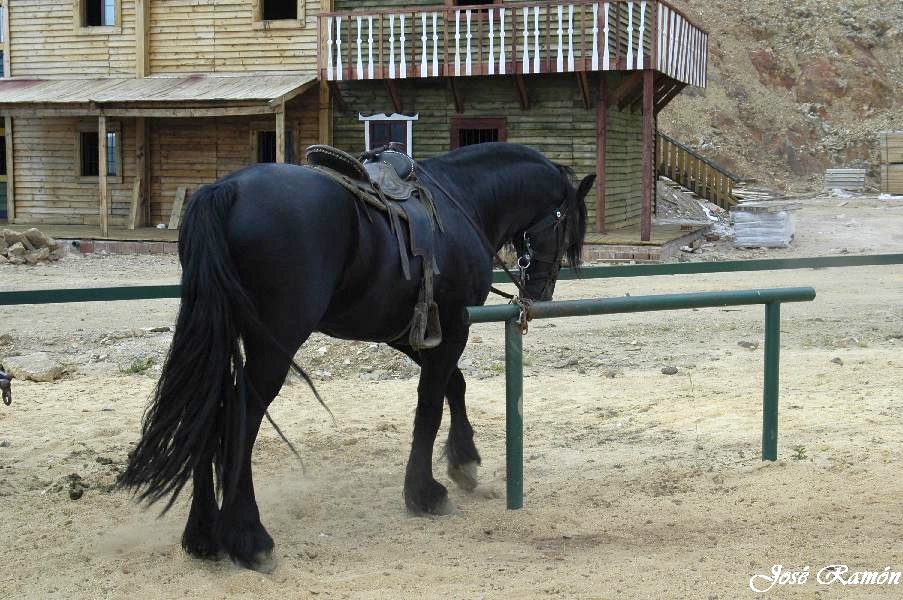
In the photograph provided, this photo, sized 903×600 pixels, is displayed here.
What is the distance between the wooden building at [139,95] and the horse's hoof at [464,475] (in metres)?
14.0

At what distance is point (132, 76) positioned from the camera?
20.7m

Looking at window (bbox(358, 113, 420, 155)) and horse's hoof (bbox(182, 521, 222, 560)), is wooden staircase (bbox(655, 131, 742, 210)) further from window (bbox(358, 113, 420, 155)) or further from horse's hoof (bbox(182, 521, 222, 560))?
horse's hoof (bbox(182, 521, 222, 560))

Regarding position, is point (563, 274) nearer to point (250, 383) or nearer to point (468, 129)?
point (250, 383)

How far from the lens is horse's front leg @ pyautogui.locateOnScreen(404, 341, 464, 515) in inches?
194

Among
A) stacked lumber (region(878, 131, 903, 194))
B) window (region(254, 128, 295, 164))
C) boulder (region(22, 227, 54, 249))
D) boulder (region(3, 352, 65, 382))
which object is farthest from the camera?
stacked lumber (region(878, 131, 903, 194))

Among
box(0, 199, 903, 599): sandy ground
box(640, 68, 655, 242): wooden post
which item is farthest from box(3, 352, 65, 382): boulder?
box(640, 68, 655, 242): wooden post

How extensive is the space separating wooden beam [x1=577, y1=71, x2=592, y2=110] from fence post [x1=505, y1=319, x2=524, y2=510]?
43.3ft

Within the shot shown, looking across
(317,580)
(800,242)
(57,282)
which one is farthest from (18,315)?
(800,242)

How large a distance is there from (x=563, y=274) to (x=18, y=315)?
24.6 ft

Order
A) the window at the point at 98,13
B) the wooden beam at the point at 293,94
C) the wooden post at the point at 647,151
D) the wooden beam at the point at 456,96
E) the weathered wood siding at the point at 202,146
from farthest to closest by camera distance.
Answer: the window at the point at 98,13
the weathered wood siding at the point at 202,146
the wooden beam at the point at 456,96
the wooden beam at the point at 293,94
the wooden post at the point at 647,151

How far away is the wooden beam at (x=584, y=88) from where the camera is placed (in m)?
A: 17.5

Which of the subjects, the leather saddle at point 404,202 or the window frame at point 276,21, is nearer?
the leather saddle at point 404,202

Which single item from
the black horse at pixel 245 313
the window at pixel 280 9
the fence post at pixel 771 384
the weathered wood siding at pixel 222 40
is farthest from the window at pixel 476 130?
the black horse at pixel 245 313

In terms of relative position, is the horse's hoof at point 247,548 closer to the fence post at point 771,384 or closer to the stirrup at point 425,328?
the stirrup at point 425,328
